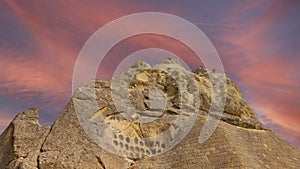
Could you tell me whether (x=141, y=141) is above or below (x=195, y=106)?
below

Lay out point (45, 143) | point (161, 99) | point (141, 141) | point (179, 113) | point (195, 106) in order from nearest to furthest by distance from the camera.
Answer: point (45, 143)
point (141, 141)
point (179, 113)
point (161, 99)
point (195, 106)

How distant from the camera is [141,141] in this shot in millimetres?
17031

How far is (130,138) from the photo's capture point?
16.8 metres

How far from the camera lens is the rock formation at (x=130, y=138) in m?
14.5

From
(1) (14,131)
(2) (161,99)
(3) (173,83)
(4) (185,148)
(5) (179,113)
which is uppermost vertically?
(3) (173,83)

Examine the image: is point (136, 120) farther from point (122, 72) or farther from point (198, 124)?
point (122, 72)

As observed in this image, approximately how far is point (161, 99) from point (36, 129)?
24.7 feet

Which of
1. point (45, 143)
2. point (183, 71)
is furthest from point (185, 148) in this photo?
point (183, 71)

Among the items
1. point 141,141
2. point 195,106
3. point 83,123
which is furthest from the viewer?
point 195,106

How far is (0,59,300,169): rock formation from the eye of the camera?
1448 centimetres

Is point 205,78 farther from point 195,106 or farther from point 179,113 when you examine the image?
point 179,113

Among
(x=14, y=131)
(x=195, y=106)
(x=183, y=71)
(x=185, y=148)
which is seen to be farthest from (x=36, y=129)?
(x=183, y=71)

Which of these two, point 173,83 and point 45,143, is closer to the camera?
point 45,143

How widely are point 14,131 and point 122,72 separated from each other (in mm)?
8590
